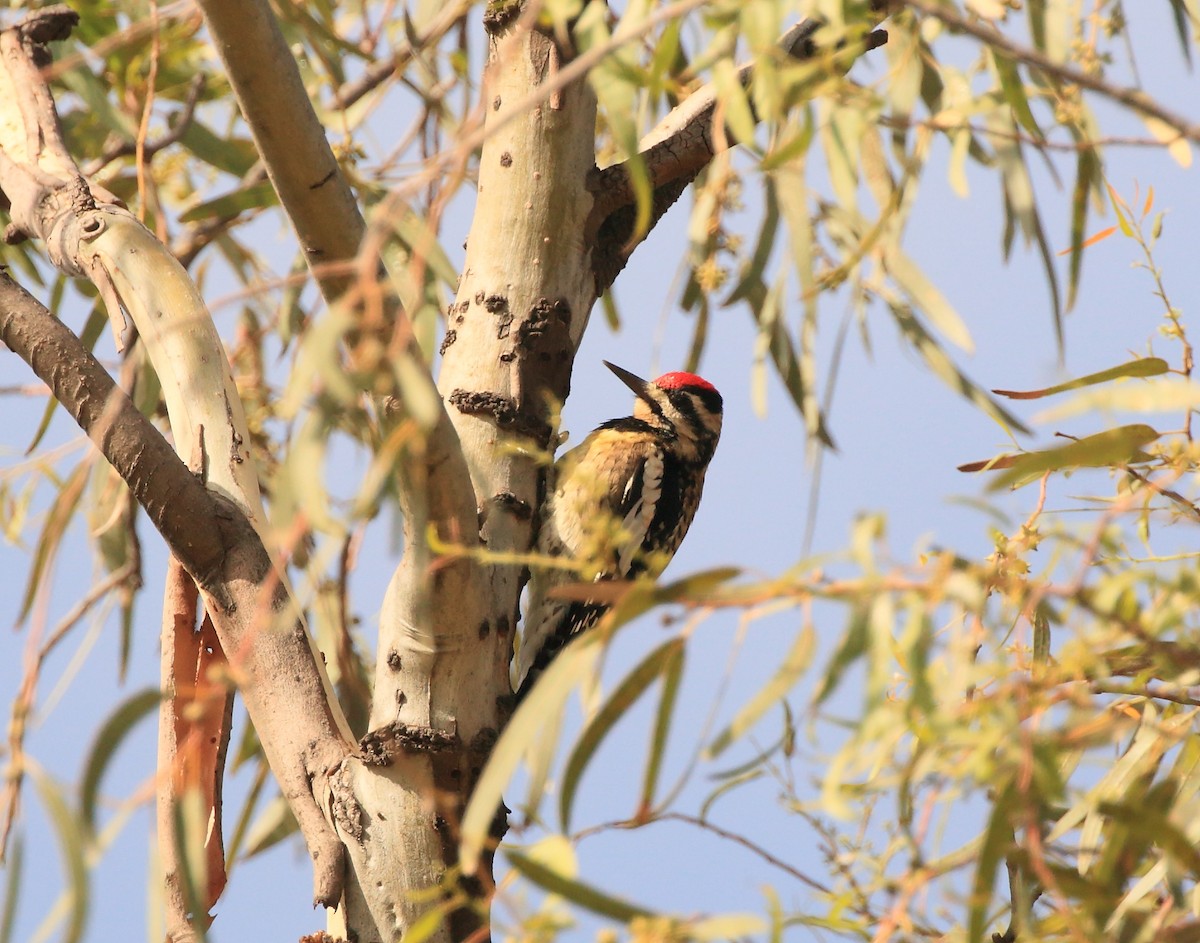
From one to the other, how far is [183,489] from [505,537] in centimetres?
46

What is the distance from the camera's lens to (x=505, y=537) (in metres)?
2.02

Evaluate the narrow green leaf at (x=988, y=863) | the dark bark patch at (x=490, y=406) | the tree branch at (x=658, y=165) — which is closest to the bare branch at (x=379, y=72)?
the tree branch at (x=658, y=165)

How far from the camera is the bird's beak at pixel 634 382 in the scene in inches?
136

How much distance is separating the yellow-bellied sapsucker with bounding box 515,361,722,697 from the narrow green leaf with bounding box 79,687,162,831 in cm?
116

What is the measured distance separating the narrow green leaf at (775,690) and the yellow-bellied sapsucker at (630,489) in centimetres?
120

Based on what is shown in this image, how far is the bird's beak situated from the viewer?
11.3ft

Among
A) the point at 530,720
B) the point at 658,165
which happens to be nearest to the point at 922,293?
the point at 658,165

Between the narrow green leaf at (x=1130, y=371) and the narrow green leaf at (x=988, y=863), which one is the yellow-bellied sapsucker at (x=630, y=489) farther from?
the narrow green leaf at (x=988, y=863)

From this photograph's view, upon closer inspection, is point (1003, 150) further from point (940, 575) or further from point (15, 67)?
point (15, 67)

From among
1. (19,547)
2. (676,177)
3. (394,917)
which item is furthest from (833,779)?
(19,547)

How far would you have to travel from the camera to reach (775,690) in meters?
1.14

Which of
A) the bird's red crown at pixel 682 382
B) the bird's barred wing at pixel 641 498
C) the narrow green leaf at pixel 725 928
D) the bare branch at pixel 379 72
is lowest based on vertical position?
the narrow green leaf at pixel 725 928

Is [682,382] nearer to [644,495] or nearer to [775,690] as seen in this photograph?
[644,495]

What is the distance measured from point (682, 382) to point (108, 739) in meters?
2.28
